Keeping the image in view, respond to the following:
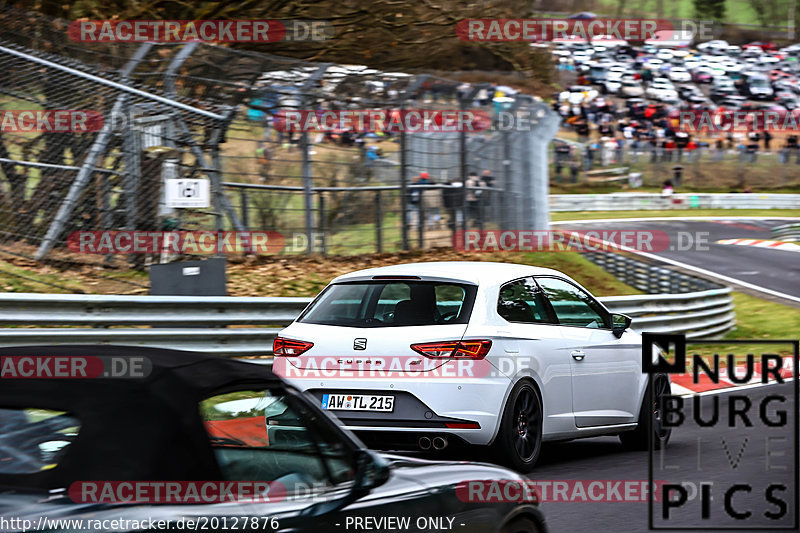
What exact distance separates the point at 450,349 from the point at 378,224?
10.1 metres

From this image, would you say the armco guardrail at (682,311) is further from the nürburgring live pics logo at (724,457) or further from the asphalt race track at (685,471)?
the asphalt race track at (685,471)

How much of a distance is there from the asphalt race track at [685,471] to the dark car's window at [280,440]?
277cm

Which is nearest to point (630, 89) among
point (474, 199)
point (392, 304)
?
point (474, 199)

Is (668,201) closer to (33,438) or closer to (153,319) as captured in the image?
(153,319)

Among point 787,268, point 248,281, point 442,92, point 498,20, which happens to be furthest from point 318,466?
point 787,268

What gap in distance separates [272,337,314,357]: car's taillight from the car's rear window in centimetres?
21

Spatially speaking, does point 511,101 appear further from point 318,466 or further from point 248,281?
point 318,466

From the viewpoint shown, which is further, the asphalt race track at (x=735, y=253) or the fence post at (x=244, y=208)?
the asphalt race track at (x=735, y=253)

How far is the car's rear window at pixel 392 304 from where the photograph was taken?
743 centimetres
